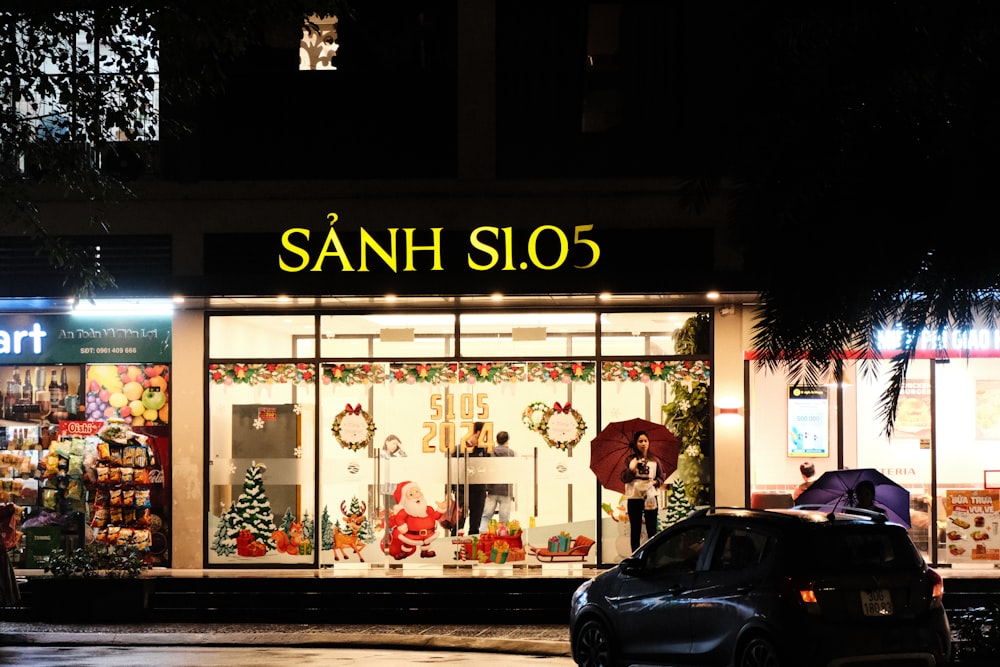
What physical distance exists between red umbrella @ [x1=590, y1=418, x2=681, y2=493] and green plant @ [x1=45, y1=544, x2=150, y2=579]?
6.38m

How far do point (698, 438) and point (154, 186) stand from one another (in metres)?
8.46

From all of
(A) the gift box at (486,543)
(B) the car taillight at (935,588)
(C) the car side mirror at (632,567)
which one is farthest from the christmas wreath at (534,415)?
(B) the car taillight at (935,588)

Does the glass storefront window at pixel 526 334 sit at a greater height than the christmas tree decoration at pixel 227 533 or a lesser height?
greater

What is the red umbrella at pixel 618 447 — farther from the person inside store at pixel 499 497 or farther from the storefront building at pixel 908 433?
the storefront building at pixel 908 433

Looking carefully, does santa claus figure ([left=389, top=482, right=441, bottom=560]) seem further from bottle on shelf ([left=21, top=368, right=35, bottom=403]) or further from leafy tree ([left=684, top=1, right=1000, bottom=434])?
leafy tree ([left=684, top=1, right=1000, bottom=434])

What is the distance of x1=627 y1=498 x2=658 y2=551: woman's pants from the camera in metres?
18.9

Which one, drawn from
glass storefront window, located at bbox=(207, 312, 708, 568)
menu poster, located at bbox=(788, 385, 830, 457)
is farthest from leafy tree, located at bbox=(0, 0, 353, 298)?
menu poster, located at bbox=(788, 385, 830, 457)

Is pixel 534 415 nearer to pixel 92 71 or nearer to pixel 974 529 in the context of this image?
pixel 974 529

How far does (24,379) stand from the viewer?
65.0ft

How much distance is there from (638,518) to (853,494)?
3492 millimetres

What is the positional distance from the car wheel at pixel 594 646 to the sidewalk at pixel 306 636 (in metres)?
1.91

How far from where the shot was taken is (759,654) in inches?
413

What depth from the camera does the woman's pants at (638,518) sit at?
18859 mm

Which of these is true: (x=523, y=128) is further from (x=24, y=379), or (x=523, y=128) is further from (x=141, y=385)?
(x=24, y=379)
